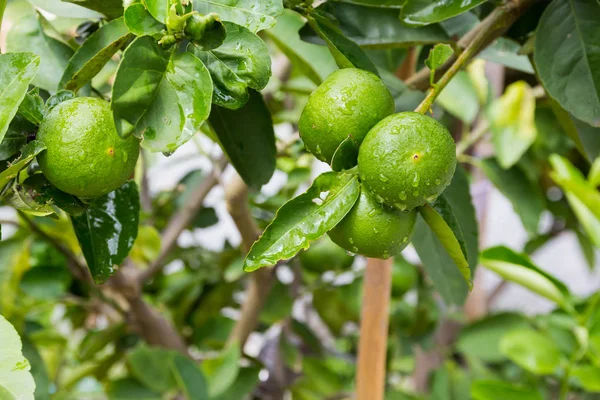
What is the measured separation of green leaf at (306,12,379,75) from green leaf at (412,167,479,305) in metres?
0.16

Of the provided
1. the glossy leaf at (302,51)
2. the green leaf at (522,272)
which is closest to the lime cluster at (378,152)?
the glossy leaf at (302,51)

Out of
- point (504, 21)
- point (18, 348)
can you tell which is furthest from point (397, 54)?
point (18, 348)

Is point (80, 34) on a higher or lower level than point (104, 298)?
higher

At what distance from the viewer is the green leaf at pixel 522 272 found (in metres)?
0.71

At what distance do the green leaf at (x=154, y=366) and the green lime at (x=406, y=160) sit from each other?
53 cm

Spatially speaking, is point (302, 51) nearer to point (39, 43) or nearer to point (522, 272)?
point (39, 43)

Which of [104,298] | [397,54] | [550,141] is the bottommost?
[550,141]

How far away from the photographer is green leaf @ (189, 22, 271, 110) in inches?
12.2

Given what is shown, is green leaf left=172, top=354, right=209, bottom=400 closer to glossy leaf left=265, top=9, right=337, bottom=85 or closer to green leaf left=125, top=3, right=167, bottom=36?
→ glossy leaf left=265, top=9, right=337, bottom=85

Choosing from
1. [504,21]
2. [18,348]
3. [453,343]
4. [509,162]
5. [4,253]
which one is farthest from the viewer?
[453,343]

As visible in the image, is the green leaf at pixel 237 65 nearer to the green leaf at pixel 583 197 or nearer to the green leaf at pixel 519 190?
the green leaf at pixel 583 197

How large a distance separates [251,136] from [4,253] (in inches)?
19.6

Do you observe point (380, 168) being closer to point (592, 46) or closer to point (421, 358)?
point (592, 46)

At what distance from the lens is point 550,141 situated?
48.2 inches
